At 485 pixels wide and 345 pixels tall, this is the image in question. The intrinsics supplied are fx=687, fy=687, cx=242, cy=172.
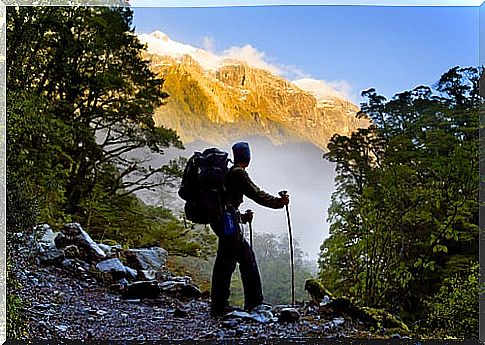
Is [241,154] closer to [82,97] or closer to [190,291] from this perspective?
[190,291]

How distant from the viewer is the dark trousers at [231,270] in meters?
3.62

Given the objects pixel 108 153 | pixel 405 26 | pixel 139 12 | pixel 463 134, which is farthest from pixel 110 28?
pixel 463 134

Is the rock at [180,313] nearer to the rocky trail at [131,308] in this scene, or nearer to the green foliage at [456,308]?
the rocky trail at [131,308]

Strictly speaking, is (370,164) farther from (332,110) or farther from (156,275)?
(156,275)

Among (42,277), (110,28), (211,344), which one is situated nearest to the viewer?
(211,344)

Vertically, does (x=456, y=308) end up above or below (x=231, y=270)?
below

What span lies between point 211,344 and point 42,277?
1.06 meters

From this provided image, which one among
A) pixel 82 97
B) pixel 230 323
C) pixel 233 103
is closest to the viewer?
pixel 230 323

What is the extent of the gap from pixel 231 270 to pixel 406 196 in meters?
1.08

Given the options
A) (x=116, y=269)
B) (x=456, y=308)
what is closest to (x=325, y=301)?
(x=456, y=308)

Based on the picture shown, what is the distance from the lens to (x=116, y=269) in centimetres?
388

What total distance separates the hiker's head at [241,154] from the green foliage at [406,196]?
1.61 ft

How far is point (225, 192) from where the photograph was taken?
3.60m

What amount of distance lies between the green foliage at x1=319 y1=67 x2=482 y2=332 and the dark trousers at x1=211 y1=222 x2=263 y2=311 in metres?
0.44
